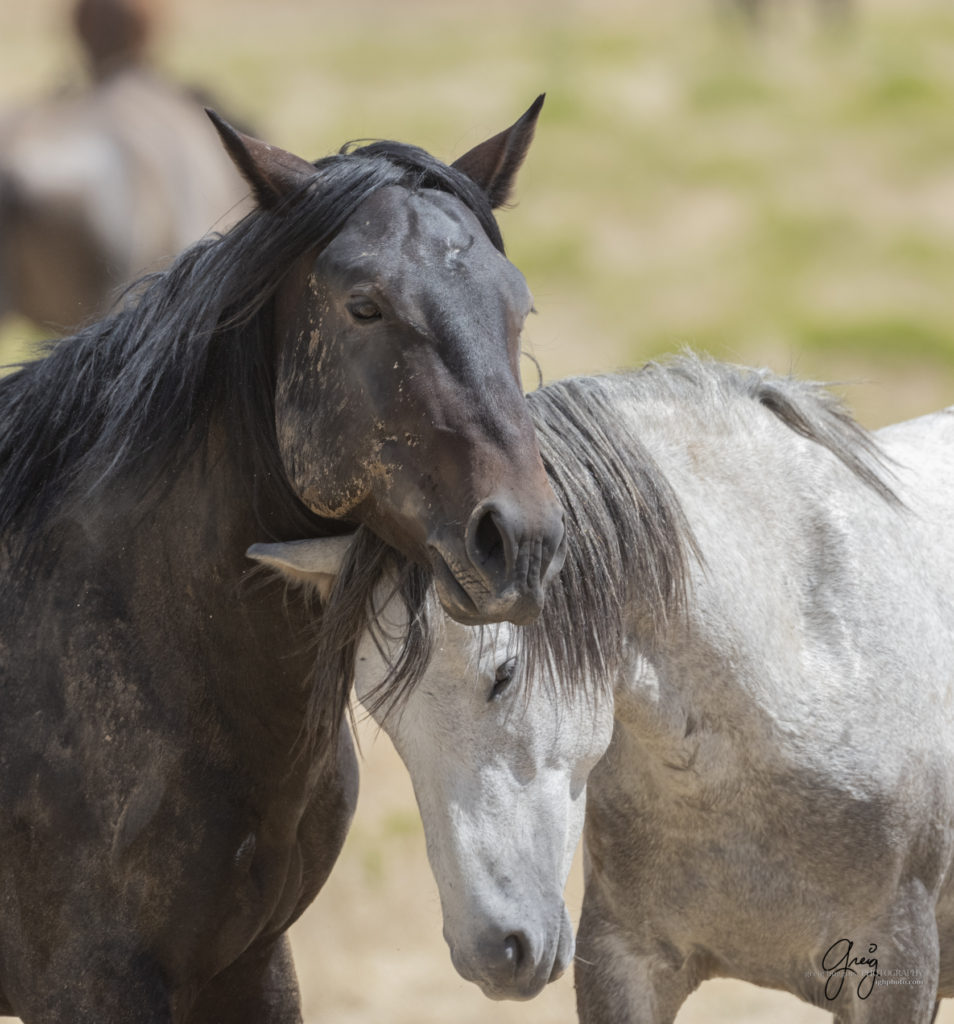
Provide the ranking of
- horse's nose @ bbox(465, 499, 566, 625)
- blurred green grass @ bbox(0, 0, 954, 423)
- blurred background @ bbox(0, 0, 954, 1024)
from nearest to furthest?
horse's nose @ bbox(465, 499, 566, 625) < blurred background @ bbox(0, 0, 954, 1024) < blurred green grass @ bbox(0, 0, 954, 423)

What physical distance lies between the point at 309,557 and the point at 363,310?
36cm

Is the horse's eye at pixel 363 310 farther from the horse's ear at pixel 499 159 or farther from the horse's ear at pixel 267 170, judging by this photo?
the horse's ear at pixel 499 159

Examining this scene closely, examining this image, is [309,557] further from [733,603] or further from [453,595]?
[733,603]

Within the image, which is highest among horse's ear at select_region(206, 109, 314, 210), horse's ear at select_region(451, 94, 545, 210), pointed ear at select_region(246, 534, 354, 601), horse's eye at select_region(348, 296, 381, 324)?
horse's ear at select_region(451, 94, 545, 210)

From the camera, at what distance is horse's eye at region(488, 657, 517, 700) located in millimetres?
2168

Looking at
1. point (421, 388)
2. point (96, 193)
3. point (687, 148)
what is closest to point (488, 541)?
point (421, 388)

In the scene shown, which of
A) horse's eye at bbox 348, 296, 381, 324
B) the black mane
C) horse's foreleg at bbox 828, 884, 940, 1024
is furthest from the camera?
horse's foreleg at bbox 828, 884, 940, 1024

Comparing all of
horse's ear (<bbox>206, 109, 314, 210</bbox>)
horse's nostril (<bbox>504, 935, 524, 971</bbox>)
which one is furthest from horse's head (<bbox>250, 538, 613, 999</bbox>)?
horse's ear (<bbox>206, 109, 314, 210</bbox>)

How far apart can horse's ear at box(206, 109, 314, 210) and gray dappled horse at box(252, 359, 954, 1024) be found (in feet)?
1.57

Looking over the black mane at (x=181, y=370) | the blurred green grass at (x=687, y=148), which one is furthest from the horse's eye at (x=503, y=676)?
the blurred green grass at (x=687, y=148)

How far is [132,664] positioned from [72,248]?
4.64 metres

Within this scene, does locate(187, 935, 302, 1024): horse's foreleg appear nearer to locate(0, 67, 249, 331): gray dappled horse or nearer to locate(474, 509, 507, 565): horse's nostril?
locate(474, 509, 507, 565): horse's nostril

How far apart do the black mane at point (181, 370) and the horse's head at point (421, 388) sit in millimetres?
26

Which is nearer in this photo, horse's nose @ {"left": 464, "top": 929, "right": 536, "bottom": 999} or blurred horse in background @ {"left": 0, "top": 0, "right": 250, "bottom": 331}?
horse's nose @ {"left": 464, "top": 929, "right": 536, "bottom": 999}
